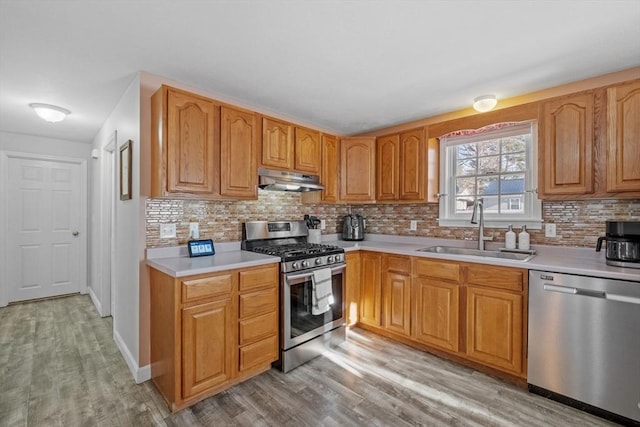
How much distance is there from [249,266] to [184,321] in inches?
21.6

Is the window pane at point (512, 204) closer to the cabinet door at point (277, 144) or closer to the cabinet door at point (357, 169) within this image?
the cabinet door at point (357, 169)

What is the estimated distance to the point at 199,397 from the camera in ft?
6.62

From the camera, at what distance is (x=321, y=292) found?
2.62 metres

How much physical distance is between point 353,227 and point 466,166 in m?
1.44

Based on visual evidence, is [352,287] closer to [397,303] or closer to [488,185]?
[397,303]

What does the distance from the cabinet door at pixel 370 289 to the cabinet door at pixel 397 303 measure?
95 millimetres

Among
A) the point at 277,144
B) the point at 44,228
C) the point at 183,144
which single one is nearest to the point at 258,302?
the point at 183,144

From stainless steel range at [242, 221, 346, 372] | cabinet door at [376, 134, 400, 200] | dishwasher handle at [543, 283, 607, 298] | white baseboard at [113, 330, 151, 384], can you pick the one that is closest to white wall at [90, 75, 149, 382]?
white baseboard at [113, 330, 151, 384]

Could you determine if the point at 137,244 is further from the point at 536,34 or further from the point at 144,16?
the point at 536,34

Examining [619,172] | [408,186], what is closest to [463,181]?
[408,186]

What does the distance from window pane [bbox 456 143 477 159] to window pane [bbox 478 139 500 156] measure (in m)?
0.06

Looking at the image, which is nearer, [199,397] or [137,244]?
[199,397]

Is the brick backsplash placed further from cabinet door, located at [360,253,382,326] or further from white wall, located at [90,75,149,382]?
cabinet door, located at [360,253,382,326]

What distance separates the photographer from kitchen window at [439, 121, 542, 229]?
2740 millimetres
